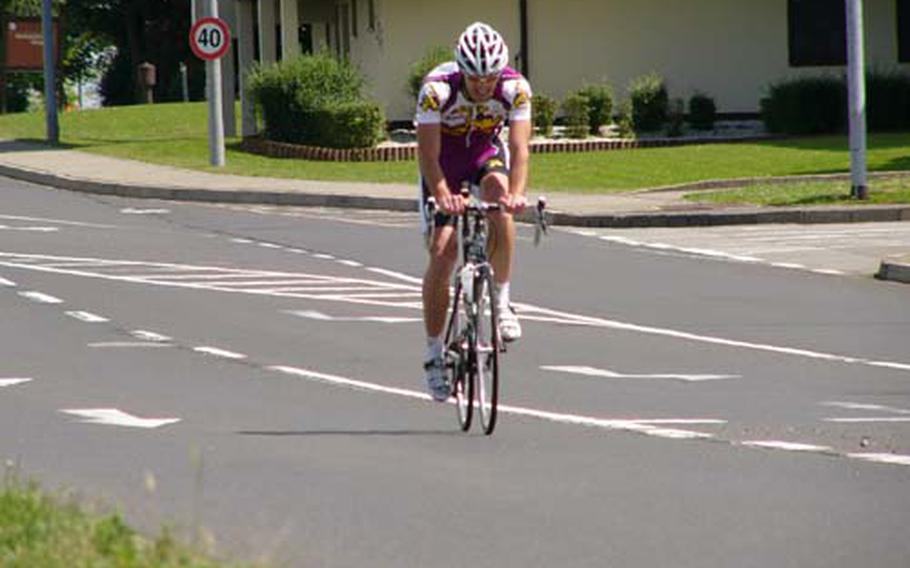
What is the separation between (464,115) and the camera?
11227 mm

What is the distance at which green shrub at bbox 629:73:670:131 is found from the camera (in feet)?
137

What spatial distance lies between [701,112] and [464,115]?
31.5 metres

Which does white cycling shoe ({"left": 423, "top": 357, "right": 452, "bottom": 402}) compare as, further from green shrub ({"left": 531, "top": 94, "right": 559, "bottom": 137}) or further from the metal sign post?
green shrub ({"left": 531, "top": 94, "right": 559, "bottom": 137})

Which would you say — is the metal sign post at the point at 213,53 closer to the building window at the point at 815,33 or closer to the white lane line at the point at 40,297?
the building window at the point at 815,33

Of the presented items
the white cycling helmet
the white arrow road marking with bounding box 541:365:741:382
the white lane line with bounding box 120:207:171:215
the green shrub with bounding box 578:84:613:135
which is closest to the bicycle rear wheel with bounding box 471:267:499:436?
the white cycling helmet

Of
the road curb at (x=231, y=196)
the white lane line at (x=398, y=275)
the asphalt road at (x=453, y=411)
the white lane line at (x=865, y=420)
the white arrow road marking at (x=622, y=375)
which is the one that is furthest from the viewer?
the road curb at (x=231, y=196)

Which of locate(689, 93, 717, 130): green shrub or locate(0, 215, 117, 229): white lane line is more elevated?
locate(689, 93, 717, 130): green shrub

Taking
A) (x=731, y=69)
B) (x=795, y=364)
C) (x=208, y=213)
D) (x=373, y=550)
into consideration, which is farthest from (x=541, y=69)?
(x=373, y=550)

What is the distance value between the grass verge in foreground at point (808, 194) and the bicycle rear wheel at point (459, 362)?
15654 mm

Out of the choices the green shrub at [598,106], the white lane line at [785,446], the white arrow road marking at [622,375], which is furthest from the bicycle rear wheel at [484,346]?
the green shrub at [598,106]

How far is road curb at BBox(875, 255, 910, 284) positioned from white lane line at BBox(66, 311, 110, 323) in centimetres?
675

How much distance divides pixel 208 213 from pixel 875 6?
17565 mm

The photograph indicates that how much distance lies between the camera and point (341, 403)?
12750 mm

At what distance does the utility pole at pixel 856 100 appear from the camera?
26578mm
